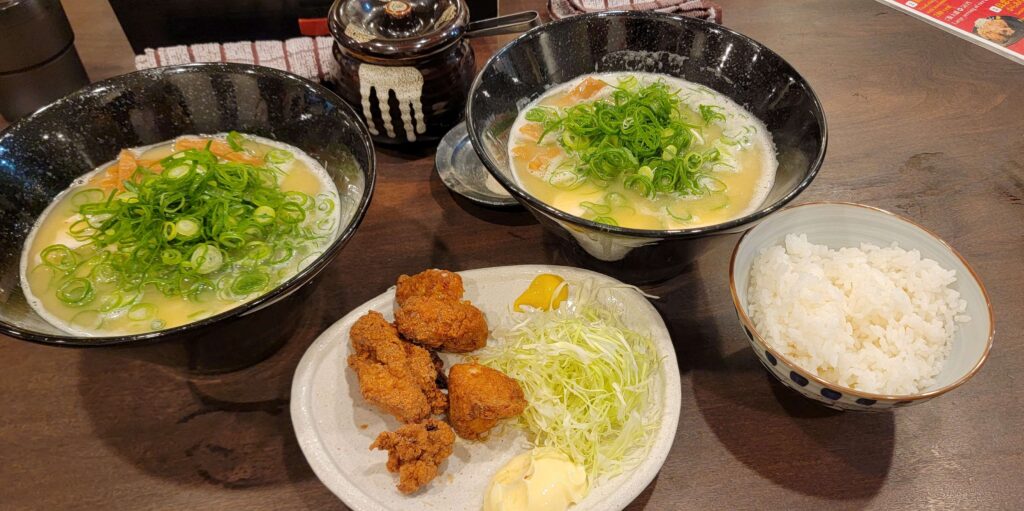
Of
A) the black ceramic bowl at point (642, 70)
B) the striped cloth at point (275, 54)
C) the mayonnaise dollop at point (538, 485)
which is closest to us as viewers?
the mayonnaise dollop at point (538, 485)

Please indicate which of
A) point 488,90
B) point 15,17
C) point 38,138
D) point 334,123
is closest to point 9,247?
point 38,138

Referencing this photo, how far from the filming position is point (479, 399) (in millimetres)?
1343

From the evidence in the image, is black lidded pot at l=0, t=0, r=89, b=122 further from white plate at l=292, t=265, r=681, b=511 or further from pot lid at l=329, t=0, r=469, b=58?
white plate at l=292, t=265, r=681, b=511

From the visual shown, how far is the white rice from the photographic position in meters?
1.37

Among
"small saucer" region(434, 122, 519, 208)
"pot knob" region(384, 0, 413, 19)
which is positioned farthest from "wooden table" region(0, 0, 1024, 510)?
"pot knob" region(384, 0, 413, 19)

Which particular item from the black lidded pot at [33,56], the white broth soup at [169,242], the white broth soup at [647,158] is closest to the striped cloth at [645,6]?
the white broth soup at [647,158]

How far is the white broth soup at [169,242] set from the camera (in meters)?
1.45

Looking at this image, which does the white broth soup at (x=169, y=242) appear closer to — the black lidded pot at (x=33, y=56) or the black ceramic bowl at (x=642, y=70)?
the black ceramic bowl at (x=642, y=70)

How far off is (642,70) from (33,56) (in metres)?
2.21

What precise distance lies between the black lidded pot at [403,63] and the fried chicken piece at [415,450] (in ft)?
3.89

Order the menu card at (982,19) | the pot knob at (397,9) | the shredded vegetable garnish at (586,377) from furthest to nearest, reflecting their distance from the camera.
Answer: the menu card at (982,19)
the pot knob at (397,9)
the shredded vegetable garnish at (586,377)

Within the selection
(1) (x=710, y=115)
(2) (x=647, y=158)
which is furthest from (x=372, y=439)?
(1) (x=710, y=115)

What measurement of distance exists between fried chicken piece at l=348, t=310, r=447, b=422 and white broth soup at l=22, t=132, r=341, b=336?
25cm

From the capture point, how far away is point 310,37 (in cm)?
247
